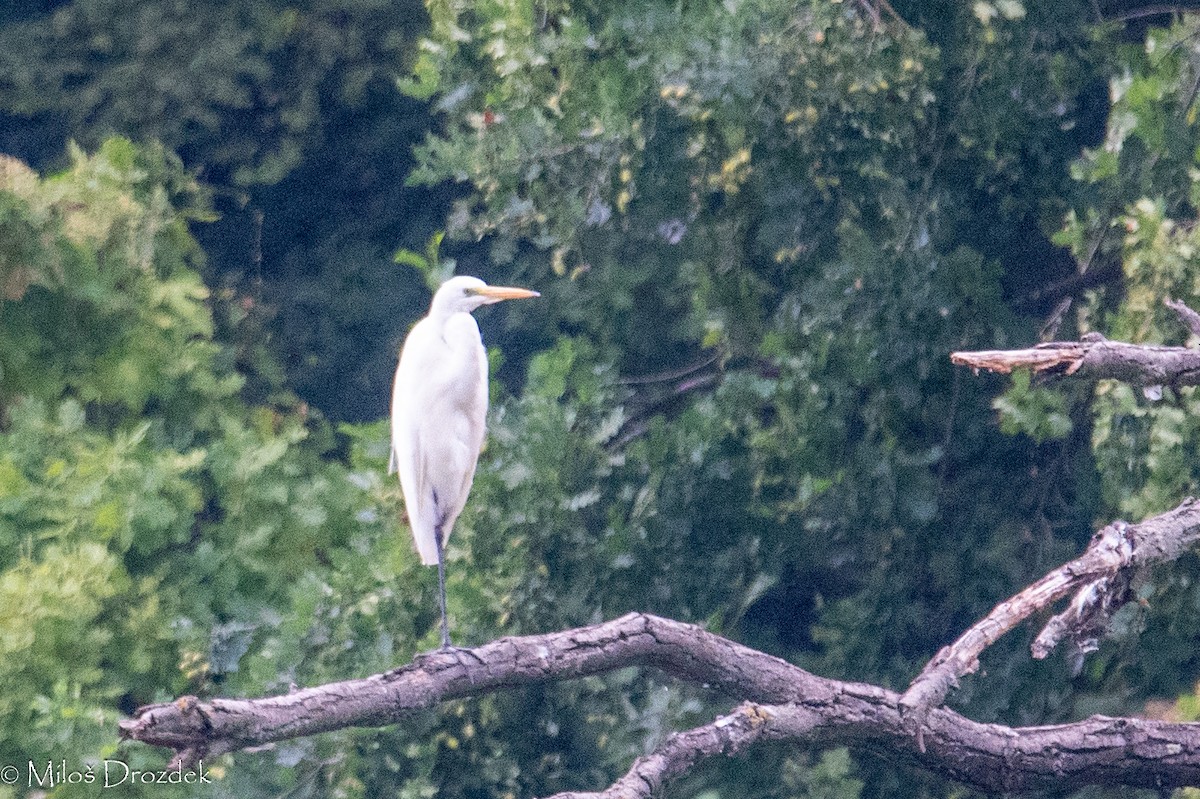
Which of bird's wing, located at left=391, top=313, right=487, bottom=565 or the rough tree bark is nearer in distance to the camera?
the rough tree bark

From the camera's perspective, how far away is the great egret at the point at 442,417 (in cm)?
378

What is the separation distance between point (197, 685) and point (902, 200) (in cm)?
271

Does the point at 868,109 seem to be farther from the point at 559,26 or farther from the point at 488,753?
the point at 488,753

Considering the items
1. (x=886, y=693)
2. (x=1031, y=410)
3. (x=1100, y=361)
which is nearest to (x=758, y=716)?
(x=886, y=693)

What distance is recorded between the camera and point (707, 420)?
4.23 meters

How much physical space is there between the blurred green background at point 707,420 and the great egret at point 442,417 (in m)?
0.26

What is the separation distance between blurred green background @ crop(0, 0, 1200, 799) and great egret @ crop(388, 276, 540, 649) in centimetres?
26

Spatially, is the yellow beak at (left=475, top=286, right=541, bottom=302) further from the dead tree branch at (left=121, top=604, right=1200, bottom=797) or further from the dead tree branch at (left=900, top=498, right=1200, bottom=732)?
the dead tree branch at (left=900, top=498, right=1200, bottom=732)

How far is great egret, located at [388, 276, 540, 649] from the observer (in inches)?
149

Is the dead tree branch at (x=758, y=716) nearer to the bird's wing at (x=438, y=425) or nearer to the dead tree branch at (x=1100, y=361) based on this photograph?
the dead tree branch at (x=1100, y=361)

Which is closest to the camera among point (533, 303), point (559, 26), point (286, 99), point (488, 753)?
point (488, 753)

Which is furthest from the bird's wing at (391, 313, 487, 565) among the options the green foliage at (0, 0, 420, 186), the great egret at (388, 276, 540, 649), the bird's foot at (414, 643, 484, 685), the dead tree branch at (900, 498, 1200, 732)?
the green foliage at (0, 0, 420, 186)

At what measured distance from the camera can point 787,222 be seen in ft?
13.8

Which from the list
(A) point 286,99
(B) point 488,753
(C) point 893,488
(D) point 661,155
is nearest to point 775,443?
(C) point 893,488
